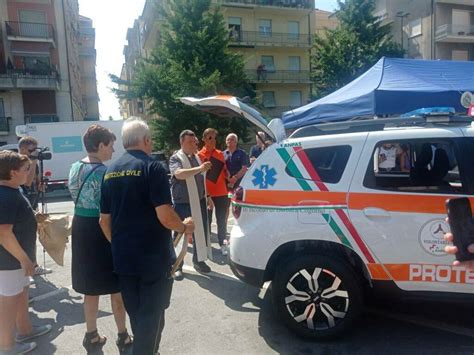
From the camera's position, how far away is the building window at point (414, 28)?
31031 millimetres

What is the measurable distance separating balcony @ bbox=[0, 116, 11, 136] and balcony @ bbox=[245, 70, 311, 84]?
18.1m

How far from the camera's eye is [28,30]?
84.9 ft

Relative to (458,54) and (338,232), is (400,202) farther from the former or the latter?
(458,54)

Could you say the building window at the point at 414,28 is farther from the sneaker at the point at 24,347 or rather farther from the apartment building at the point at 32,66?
the sneaker at the point at 24,347

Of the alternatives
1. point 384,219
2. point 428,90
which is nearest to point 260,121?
point 384,219

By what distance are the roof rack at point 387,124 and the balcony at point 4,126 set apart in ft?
87.5

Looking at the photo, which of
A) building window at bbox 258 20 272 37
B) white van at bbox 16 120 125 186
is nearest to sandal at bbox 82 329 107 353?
white van at bbox 16 120 125 186

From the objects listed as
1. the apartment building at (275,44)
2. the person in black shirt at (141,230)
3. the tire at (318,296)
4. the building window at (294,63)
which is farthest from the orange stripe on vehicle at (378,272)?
the building window at (294,63)

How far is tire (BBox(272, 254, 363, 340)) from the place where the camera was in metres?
3.09

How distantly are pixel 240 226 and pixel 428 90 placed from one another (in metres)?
4.45

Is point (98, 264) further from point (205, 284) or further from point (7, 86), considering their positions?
point (7, 86)

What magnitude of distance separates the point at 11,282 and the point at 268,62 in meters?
32.4

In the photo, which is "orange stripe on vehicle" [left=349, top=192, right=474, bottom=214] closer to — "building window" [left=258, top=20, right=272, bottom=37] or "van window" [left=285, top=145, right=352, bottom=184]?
"van window" [left=285, top=145, right=352, bottom=184]

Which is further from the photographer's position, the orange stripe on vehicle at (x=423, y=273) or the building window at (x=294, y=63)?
the building window at (x=294, y=63)
